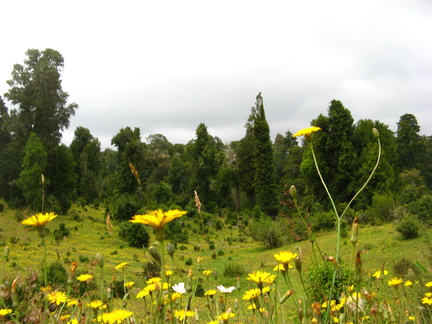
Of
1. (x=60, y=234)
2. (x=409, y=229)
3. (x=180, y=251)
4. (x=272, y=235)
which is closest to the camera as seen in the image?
(x=409, y=229)

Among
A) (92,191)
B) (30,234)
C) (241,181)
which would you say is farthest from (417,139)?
(30,234)

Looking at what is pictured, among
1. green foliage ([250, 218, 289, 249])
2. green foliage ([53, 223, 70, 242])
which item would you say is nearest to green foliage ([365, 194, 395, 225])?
green foliage ([250, 218, 289, 249])

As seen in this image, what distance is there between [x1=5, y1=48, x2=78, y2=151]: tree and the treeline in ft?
0.18

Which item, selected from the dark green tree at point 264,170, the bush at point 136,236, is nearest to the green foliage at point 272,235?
the bush at point 136,236

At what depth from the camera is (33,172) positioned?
1628 centimetres

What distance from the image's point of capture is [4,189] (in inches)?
756

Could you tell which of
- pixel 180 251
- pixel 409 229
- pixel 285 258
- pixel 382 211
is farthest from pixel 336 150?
pixel 285 258

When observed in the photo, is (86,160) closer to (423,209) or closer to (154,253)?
(423,209)

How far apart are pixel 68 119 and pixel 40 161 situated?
3.92 meters

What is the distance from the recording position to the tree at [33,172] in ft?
52.9

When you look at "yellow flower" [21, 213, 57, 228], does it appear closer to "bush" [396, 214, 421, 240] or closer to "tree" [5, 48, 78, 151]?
"bush" [396, 214, 421, 240]

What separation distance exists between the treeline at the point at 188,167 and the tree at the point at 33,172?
0.04 metres

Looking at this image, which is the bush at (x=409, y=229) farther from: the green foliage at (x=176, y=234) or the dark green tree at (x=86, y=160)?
the dark green tree at (x=86, y=160)

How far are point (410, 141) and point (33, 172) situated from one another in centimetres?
3393
